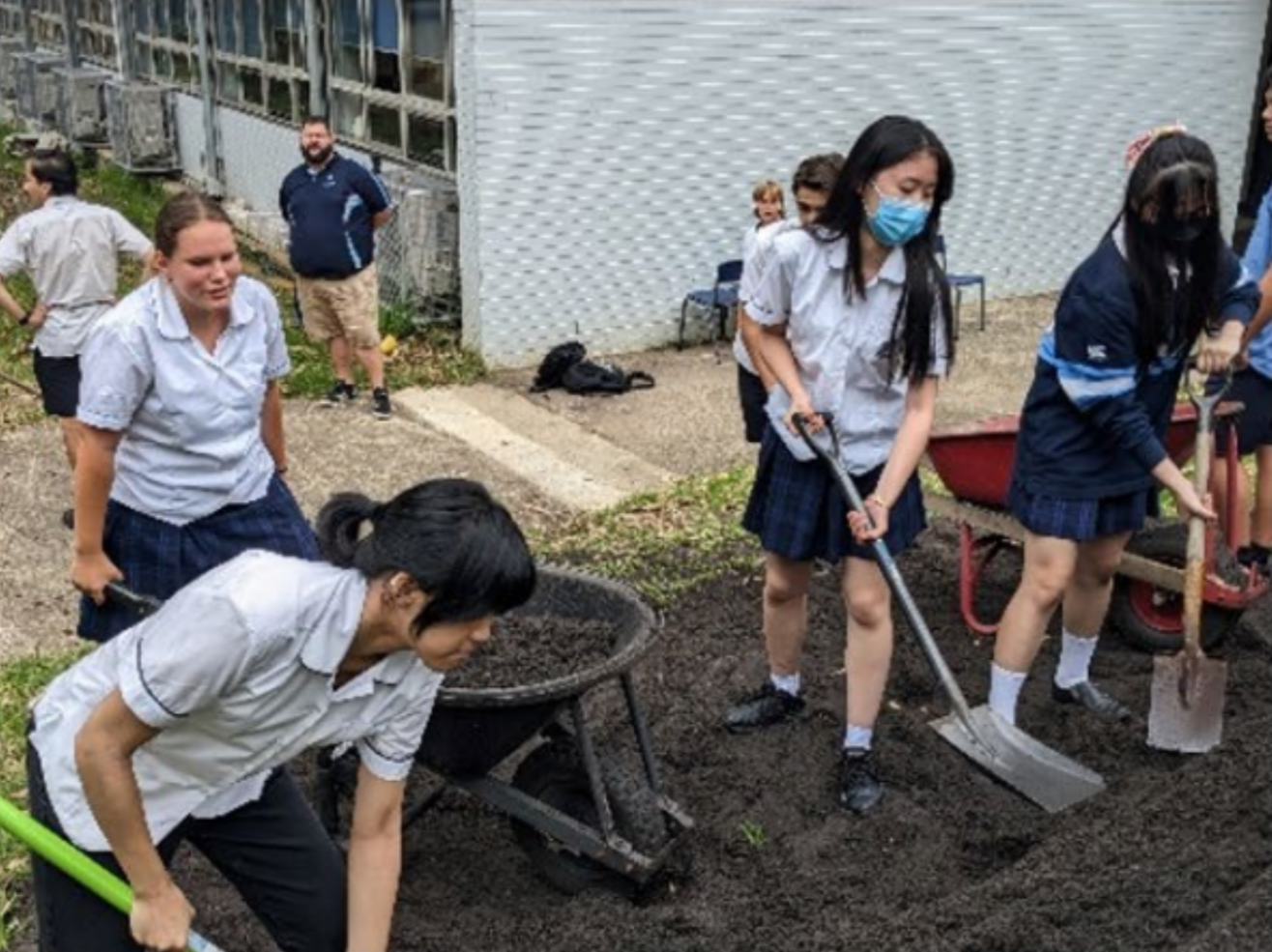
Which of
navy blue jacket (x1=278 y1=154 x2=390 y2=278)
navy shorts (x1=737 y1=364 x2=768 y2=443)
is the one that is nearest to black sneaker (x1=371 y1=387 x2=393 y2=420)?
navy blue jacket (x1=278 y1=154 x2=390 y2=278)

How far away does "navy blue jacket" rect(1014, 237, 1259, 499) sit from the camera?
402 cm

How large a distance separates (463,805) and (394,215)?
6.20 m

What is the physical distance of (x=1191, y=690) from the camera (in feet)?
14.4

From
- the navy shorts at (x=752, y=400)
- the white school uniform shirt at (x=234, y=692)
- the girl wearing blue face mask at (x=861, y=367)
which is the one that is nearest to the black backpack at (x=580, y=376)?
the navy shorts at (x=752, y=400)

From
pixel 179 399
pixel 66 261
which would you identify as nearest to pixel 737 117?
pixel 66 261

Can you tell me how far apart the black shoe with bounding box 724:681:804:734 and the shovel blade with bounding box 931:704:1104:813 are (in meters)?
0.60

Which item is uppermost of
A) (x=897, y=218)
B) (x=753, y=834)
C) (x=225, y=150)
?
(x=897, y=218)

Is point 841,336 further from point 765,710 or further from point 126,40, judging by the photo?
point 126,40

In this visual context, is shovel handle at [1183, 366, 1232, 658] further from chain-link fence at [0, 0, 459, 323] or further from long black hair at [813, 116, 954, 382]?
chain-link fence at [0, 0, 459, 323]

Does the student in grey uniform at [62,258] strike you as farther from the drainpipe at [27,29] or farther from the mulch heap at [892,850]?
the drainpipe at [27,29]

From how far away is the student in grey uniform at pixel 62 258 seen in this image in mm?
6355

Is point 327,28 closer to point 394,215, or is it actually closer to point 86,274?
point 394,215

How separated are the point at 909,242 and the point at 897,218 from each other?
10 cm

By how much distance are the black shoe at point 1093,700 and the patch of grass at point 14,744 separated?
3.07 meters
